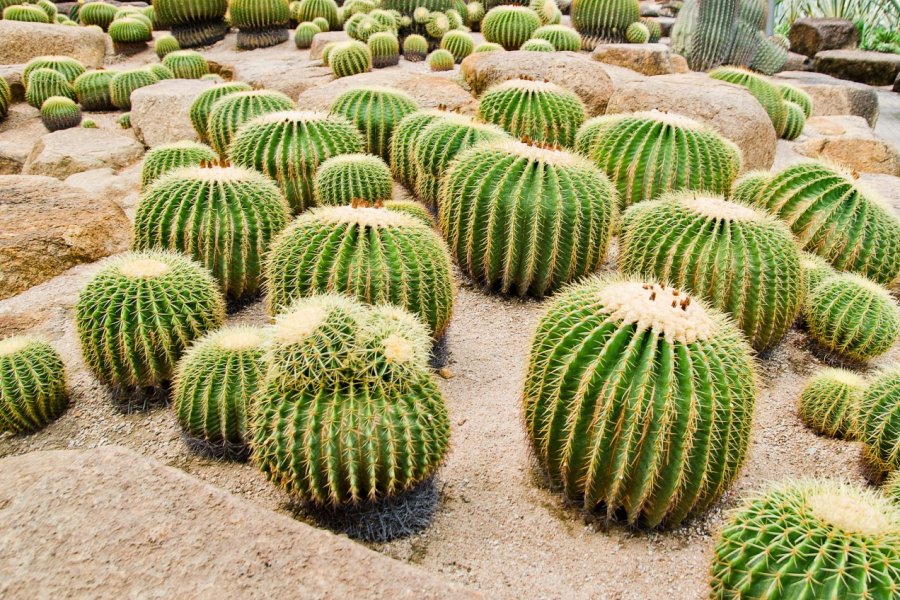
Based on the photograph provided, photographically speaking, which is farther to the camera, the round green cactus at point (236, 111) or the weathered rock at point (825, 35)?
the weathered rock at point (825, 35)

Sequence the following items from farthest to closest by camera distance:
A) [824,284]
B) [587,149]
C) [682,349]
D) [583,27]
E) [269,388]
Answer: [583,27]
[587,149]
[824,284]
[269,388]
[682,349]

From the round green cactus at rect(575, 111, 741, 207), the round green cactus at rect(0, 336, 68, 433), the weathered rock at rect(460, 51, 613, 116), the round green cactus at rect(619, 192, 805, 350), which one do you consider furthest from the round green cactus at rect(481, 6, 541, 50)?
the round green cactus at rect(0, 336, 68, 433)

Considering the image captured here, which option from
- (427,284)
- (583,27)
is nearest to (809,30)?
(583,27)

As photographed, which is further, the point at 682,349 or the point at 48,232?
the point at 48,232

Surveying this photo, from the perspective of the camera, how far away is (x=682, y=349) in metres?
2.51

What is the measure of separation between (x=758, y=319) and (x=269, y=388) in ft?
8.69

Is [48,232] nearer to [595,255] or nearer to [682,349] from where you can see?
[595,255]

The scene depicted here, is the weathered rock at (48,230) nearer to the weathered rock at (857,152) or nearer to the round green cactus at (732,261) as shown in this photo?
the round green cactus at (732,261)

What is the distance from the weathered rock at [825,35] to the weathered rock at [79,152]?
57.6ft

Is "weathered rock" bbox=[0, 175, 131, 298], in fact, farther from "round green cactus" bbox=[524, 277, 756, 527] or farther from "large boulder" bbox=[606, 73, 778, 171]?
"large boulder" bbox=[606, 73, 778, 171]

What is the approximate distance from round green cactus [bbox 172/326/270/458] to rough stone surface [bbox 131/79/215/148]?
632 cm

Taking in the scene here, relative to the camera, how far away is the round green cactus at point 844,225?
4660 mm

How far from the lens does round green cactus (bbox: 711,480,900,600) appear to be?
188 cm

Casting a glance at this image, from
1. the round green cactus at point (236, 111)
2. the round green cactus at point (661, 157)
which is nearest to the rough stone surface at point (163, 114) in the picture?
the round green cactus at point (236, 111)
